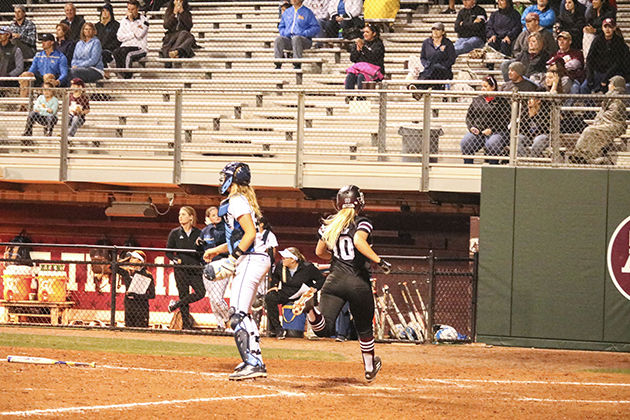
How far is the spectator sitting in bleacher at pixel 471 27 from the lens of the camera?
19.1 metres

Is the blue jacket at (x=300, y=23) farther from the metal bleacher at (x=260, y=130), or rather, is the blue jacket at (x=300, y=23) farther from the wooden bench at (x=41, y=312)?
the wooden bench at (x=41, y=312)

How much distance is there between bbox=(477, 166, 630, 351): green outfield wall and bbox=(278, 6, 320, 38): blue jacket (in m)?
6.63

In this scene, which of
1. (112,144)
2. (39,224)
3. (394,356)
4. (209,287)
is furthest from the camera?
(39,224)

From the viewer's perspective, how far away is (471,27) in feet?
62.8

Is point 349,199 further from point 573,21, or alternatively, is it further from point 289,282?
point 573,21

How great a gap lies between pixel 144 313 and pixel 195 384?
6949 mm

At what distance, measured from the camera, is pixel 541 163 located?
1473cm

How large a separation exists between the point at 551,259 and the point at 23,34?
41.6ft

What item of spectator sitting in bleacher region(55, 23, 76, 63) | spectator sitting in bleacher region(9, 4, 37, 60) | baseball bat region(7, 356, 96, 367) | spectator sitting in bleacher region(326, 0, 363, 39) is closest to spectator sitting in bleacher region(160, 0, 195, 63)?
spectator sitting in bleacher region(55, 23, 76, 63)

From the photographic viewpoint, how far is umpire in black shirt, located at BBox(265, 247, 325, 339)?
51.0 feet

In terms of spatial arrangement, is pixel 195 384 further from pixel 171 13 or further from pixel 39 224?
pixel 171 13

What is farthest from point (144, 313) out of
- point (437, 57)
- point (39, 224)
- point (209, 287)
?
point (437, 57)

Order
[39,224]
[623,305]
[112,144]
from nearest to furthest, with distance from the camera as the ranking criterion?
[623,305]
[112,144]
[39,224]

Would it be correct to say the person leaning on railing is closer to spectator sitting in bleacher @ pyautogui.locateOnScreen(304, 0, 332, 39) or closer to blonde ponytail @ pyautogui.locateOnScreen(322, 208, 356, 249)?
blonde ponytail @ pyautogui.locateOnScreen(322, 208, 356, 249)
